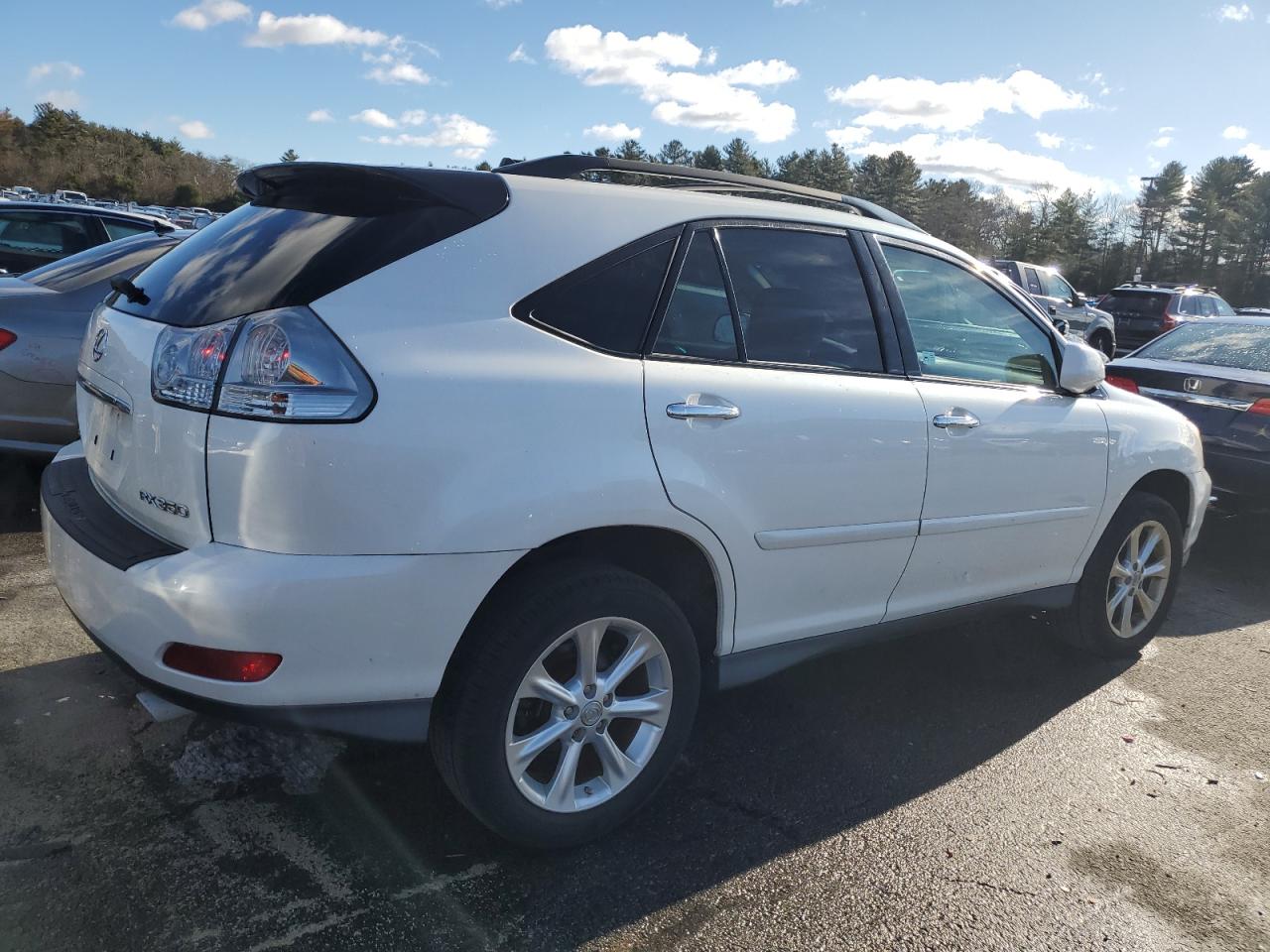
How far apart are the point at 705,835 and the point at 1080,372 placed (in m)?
2.32

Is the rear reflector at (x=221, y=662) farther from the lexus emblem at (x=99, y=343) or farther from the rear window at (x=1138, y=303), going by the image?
the rear window at (x=1138, y=303)

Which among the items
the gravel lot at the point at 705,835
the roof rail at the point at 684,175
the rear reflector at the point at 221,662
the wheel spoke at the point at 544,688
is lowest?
the gravel lot at the point at 705,835

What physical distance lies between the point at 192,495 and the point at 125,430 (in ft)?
1.40

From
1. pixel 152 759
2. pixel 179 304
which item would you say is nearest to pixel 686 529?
pixel 179 304

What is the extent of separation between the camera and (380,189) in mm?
2389

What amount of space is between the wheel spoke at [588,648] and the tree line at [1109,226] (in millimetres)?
56400

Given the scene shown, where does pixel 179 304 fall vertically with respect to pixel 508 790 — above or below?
above

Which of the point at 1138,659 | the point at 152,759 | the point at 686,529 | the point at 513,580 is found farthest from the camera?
the point at 1138,659

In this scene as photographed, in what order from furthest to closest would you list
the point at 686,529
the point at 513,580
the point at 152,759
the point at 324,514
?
the point at 152,759 < the point at 686,529 < the point at 513,580 < the point at 324,514

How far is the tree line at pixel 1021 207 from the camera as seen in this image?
58.6 meters

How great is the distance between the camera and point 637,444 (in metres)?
2.43

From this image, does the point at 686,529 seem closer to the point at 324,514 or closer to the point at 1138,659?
the point at 324,514

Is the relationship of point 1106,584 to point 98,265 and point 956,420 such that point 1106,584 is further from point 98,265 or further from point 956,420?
point 98,265

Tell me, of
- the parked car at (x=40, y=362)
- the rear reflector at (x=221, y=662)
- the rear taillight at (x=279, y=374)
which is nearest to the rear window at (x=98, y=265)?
the parked car at (x=40, y=362)
